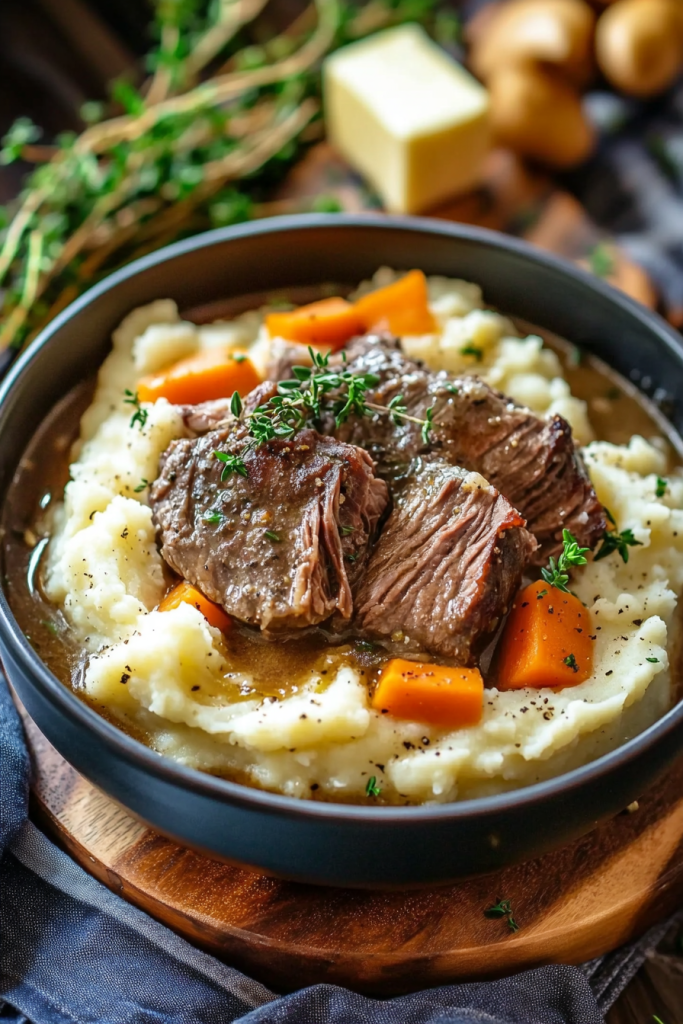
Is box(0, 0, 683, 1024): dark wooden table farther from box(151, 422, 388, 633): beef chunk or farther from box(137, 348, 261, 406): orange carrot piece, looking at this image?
box(151, 422, 388, 633): beef chunk

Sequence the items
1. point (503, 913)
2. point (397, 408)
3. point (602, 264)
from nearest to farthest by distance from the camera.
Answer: point (503, 913)
point (397, 408)
point (602, 264)

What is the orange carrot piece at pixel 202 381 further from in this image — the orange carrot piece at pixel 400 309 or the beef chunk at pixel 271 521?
the orange carrot piece at pixel 400 309

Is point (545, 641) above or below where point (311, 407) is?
below

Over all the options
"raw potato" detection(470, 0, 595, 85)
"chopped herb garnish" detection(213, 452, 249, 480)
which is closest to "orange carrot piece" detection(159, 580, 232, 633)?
"chopped herb garnish" detection(213, 452, 249, 480)

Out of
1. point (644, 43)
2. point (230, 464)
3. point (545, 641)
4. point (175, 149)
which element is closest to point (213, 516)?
point (230, 464)

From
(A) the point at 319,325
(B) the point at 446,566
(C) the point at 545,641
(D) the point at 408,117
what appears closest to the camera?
(C) the point at 545,641

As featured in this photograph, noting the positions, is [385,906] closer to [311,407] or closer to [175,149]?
[311,407]
